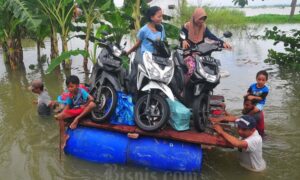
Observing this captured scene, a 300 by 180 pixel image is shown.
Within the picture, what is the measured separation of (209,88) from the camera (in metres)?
4.46

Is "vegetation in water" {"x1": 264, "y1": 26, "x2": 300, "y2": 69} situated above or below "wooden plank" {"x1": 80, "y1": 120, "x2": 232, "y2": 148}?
above

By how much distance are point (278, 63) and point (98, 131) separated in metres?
7.62

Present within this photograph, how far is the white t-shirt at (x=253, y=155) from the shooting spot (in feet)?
13.0

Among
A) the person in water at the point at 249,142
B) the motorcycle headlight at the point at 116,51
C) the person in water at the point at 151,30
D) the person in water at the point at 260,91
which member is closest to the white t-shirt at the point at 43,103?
the motorcycle headlight at the point at 116,51

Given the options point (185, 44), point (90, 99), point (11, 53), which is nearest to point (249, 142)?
point (185, 44)

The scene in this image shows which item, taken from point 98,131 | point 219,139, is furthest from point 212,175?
point 98,131

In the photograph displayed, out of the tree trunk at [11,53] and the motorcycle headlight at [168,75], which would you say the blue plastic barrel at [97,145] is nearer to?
the motorcycle headlight at [168,75]

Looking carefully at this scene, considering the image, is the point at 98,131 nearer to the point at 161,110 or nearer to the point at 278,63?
the point at 161,110

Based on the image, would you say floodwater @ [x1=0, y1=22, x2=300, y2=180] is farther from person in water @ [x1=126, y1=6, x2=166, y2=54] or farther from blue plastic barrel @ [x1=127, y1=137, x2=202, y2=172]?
person in water @ [x1=126, y1=6, x2=166, y2=54]

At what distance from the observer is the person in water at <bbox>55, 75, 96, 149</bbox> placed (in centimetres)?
454

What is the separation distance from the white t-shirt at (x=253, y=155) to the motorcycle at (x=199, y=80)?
60 cm

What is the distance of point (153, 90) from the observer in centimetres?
436

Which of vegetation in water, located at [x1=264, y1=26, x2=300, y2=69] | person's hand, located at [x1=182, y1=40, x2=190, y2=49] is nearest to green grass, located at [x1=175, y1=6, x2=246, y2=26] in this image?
vegetation in water, located at [x1=264, y1=26, x2=300, y2=69]

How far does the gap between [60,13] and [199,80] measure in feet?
21.4
